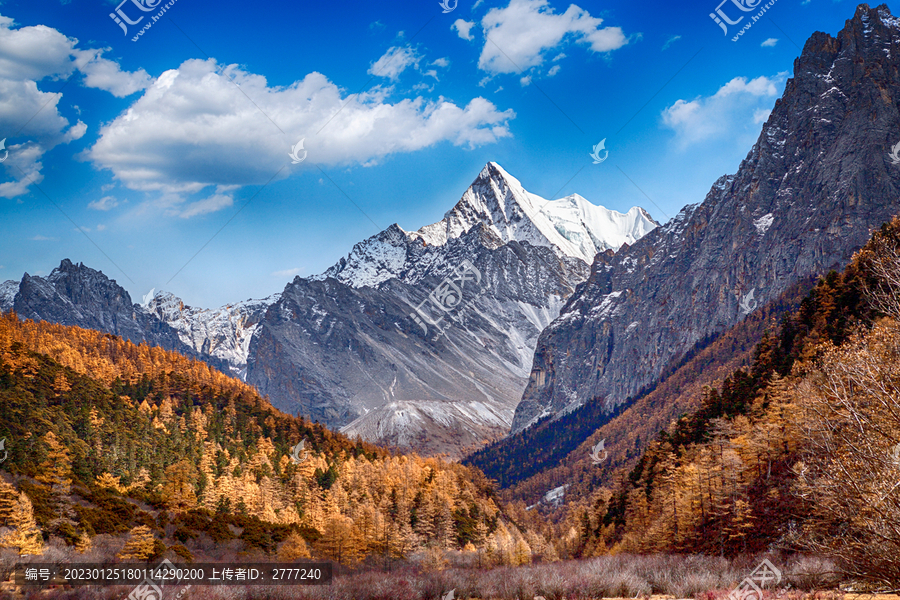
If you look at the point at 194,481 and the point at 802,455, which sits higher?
the point at 194,481

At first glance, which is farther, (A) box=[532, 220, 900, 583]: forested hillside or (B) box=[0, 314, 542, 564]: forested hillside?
(B) box=[0, 314, 542, 564]: forested hillside

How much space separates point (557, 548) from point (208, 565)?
7754cm

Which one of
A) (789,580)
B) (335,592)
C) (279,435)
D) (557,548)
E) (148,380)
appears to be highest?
(148,380)

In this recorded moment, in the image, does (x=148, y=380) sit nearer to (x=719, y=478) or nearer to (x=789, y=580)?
(x=719, y=478)

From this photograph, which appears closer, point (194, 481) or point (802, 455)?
point (802, 455)

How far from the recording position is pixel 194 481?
Answer: 298 ft

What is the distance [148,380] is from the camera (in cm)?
15200

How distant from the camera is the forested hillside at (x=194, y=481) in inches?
2532

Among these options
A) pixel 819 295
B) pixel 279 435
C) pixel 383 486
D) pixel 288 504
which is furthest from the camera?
pixel 279 435

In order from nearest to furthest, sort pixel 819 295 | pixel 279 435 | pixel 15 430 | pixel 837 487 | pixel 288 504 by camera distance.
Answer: pixel 837 487 < pixel 819 295 < pixel 15 430 < pixel 288 504 < pixel 279 435

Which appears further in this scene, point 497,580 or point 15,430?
point 15,430

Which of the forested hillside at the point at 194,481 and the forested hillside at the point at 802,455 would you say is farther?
the forested hillside at the point at 194,481

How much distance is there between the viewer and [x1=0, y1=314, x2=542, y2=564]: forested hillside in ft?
211

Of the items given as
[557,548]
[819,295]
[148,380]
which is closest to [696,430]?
[819,295]
